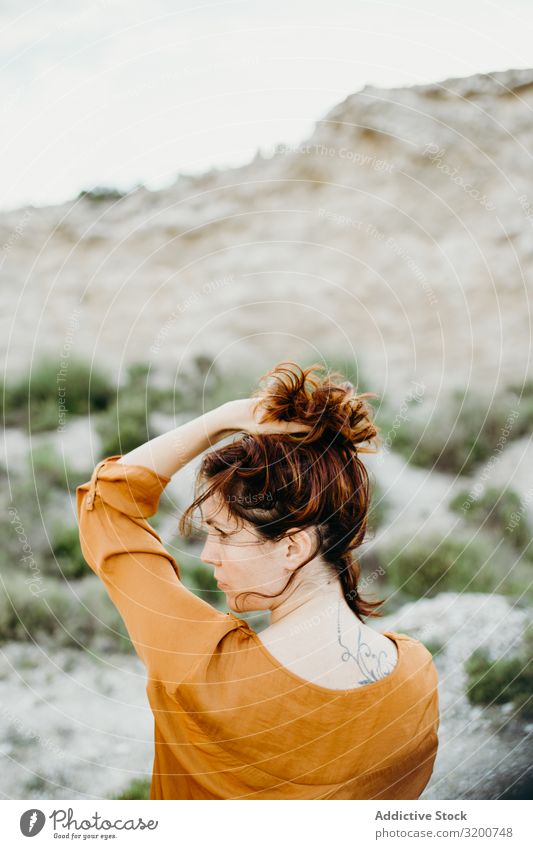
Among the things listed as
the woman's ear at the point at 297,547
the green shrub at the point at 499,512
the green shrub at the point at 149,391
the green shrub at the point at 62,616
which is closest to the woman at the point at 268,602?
the woman's ear at the point at 297,547

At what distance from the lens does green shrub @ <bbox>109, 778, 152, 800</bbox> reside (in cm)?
108

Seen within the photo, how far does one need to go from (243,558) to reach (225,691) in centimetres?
12

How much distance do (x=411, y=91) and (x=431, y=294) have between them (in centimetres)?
38

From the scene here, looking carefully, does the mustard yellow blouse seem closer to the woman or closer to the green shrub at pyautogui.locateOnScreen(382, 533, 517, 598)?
the woman

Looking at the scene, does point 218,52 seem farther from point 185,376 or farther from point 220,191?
point 185,376

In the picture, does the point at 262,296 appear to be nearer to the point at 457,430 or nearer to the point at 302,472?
the point at 457,430

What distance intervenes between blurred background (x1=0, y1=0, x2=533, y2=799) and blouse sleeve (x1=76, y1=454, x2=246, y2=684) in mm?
491

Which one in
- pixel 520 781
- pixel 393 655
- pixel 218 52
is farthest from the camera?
pixel 218 52

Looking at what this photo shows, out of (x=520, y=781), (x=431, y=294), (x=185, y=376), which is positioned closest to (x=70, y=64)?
(x=185, y=376)

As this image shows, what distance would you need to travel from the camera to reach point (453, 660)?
1.20 metres


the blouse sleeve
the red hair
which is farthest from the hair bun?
the blouse sleeve

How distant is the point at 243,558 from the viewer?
0.75 meters

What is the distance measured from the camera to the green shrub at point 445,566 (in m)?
1.30

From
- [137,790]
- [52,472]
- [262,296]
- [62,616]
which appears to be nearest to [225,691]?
[137,790]
